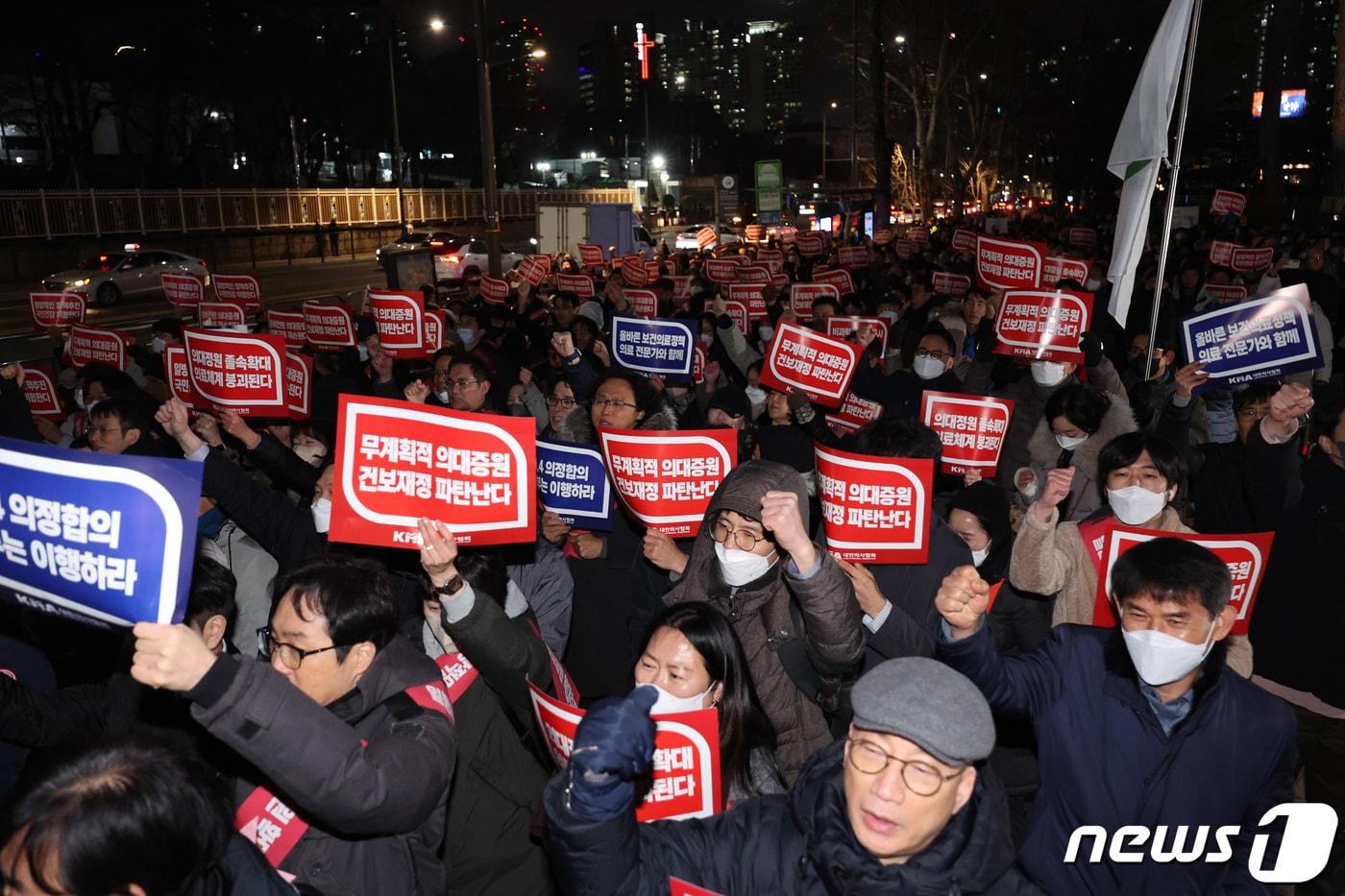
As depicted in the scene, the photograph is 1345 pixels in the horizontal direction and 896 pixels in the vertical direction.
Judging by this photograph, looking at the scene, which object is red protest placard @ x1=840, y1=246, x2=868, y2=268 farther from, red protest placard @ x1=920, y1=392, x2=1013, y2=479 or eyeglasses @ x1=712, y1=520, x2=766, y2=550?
eyeglasses @ x1=712, y1=520, x2=766, y2=550

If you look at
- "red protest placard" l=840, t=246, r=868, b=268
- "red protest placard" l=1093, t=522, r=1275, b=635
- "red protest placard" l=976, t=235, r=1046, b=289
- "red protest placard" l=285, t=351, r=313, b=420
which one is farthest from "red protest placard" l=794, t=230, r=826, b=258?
"red protest placard" l=1093, t=522, r=1275, b=635

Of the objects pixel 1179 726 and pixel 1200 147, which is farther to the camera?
pixel 1200 147

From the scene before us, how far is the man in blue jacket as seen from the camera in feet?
9.43

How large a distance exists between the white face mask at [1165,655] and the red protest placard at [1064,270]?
784cm

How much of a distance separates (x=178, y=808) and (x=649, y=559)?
257 centimetres

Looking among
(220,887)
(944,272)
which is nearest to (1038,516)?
(220,887)

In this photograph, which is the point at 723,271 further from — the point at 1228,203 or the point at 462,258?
the point at 462,258

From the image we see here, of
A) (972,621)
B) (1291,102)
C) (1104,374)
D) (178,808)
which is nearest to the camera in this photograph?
(178,808)

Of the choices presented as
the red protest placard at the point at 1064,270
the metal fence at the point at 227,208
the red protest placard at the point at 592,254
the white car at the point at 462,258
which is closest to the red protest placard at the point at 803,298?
the red protest placard at the point at 1064,270

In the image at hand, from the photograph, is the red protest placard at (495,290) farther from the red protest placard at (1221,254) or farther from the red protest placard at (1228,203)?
the red protest placard at (1228,203)

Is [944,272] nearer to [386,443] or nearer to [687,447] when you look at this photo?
[687,447]

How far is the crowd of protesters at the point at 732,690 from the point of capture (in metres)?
2.16

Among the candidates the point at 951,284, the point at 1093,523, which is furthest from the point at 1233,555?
the point at 951,284

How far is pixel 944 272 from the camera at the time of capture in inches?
554
